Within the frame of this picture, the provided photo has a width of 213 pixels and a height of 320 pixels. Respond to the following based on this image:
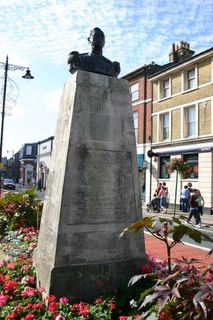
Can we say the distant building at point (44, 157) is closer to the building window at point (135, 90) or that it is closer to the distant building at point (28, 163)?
the distant building at point (28, 163)

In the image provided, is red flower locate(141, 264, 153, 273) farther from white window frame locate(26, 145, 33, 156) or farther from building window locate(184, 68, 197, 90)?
white window frame locate(26, 145, 33, 156)

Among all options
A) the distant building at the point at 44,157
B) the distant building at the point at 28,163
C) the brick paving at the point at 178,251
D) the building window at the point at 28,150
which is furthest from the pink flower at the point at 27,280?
the building window at the point at 28,150

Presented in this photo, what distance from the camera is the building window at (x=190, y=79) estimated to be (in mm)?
22797

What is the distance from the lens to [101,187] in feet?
15.4

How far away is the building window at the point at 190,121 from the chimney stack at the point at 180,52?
6639 mm

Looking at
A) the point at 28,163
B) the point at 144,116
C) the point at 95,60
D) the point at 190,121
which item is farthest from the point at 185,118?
Answer: the point at 28,163

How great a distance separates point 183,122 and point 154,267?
1948 centimetres

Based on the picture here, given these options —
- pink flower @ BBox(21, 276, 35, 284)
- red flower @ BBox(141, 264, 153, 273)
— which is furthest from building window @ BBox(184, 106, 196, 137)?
pink flower @ BBox(21, 276, 35, 284)

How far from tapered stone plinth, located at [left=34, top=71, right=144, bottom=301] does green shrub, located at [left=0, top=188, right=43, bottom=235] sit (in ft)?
13.0

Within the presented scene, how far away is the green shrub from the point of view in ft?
29.1

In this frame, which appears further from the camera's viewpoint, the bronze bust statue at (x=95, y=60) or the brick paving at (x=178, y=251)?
the brick paving at (x=178, y=251)

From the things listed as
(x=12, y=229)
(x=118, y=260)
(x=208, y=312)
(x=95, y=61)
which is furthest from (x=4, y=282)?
(x=12, y=229)

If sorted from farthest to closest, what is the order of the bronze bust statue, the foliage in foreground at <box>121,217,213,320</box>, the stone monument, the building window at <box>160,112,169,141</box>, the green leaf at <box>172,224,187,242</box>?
1. the building window at <box>160,112,169,141</box>
2. the bronze bust statue
3. the stone monument
4. the green leaf at <box>172,224,187,242</box>
5. the foliage in foreground at <box>121,217,213,320</box>

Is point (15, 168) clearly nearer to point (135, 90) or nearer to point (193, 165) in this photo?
point (135, 90)
